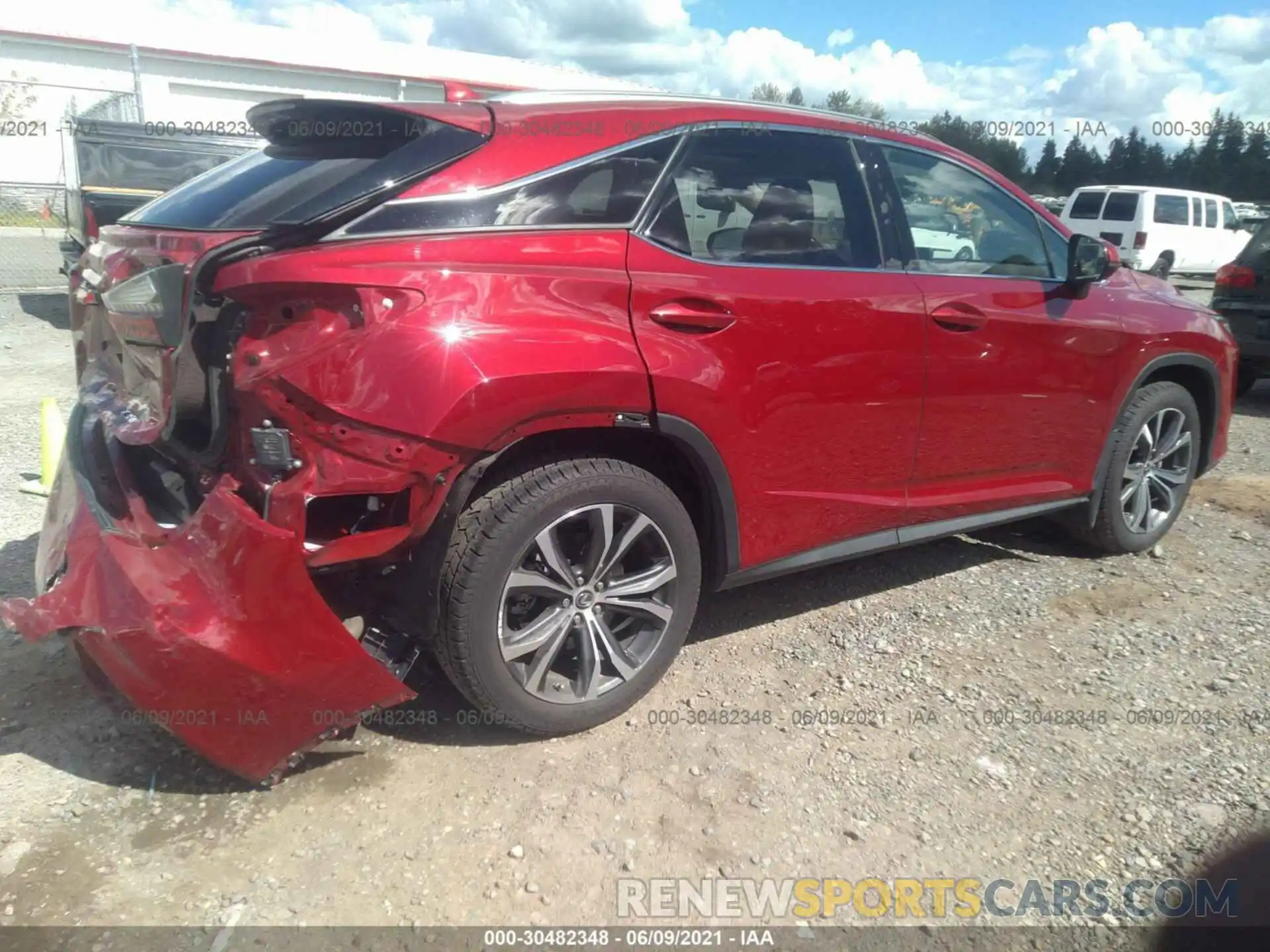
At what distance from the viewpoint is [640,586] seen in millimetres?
2986

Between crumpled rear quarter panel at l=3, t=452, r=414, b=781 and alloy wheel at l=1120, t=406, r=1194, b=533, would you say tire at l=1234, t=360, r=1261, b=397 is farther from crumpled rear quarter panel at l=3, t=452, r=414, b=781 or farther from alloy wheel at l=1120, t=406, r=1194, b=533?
crumpled rear quarter panel at l=3, t=452, r=414, b=781

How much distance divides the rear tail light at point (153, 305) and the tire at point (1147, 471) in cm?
372

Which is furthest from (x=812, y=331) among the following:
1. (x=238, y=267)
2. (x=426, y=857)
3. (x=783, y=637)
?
(x=426, y=857)

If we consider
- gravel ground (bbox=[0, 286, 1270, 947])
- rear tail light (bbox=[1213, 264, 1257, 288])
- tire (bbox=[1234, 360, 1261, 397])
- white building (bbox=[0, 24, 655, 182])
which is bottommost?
gravel ground (bbox=[0, 286, 1270, 947])

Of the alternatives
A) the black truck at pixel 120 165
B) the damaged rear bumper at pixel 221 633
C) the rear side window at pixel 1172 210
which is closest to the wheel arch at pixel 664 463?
the damaged rear bumper at pixel 221 633

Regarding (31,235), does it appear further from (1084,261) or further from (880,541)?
(1084,261)

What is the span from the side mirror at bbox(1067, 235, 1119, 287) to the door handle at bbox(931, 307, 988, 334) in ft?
2.02

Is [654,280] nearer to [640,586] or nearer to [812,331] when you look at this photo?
[812,331]

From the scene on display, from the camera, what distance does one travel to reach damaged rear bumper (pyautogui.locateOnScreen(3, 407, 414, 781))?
7.74 ft

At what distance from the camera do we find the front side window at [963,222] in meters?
3.56

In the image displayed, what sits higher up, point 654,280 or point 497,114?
point 497,114

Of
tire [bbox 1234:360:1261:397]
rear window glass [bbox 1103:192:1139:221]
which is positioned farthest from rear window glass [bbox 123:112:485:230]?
rear window glass [bbox 1103:192:1139:221]

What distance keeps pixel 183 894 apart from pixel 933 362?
2791 millimetres

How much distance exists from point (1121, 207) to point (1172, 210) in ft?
4.94
